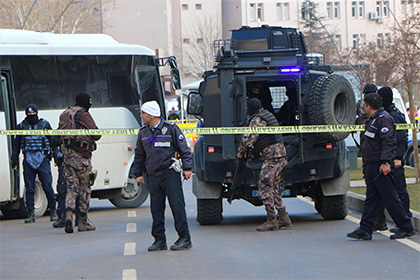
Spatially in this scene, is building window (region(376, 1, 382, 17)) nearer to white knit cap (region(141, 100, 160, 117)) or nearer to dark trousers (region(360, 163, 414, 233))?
dark trousers (region(360, 163, 414, 233))

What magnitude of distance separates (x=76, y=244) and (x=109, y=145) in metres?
5.15

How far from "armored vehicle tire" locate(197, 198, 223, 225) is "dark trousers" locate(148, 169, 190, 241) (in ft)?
8.77

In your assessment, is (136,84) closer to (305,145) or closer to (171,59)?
(171,59)

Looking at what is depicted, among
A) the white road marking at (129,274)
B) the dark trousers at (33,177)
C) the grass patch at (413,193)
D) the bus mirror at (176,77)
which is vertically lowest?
the grass patch at (413,193)

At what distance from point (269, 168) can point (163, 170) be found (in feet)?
7.32

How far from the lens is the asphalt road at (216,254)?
8461 mm

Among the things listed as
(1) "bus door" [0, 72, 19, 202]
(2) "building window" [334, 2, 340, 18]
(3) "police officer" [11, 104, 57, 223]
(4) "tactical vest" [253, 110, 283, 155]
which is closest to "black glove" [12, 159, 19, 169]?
(3) "police officer" [11, 104, 57, 223]

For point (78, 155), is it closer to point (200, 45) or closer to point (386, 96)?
point (386, 96)

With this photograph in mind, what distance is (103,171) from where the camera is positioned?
628 inches

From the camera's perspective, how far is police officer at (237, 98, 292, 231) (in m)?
11.6

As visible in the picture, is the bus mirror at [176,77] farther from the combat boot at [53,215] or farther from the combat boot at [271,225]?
the combat boot at [271,225]

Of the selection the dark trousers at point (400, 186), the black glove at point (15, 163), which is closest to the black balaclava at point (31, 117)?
the black glove at point (15, 163)

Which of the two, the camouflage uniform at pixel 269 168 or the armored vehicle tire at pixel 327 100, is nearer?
the camouflage uniform at pixel 269 168

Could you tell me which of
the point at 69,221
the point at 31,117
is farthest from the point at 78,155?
the point at 31,117
